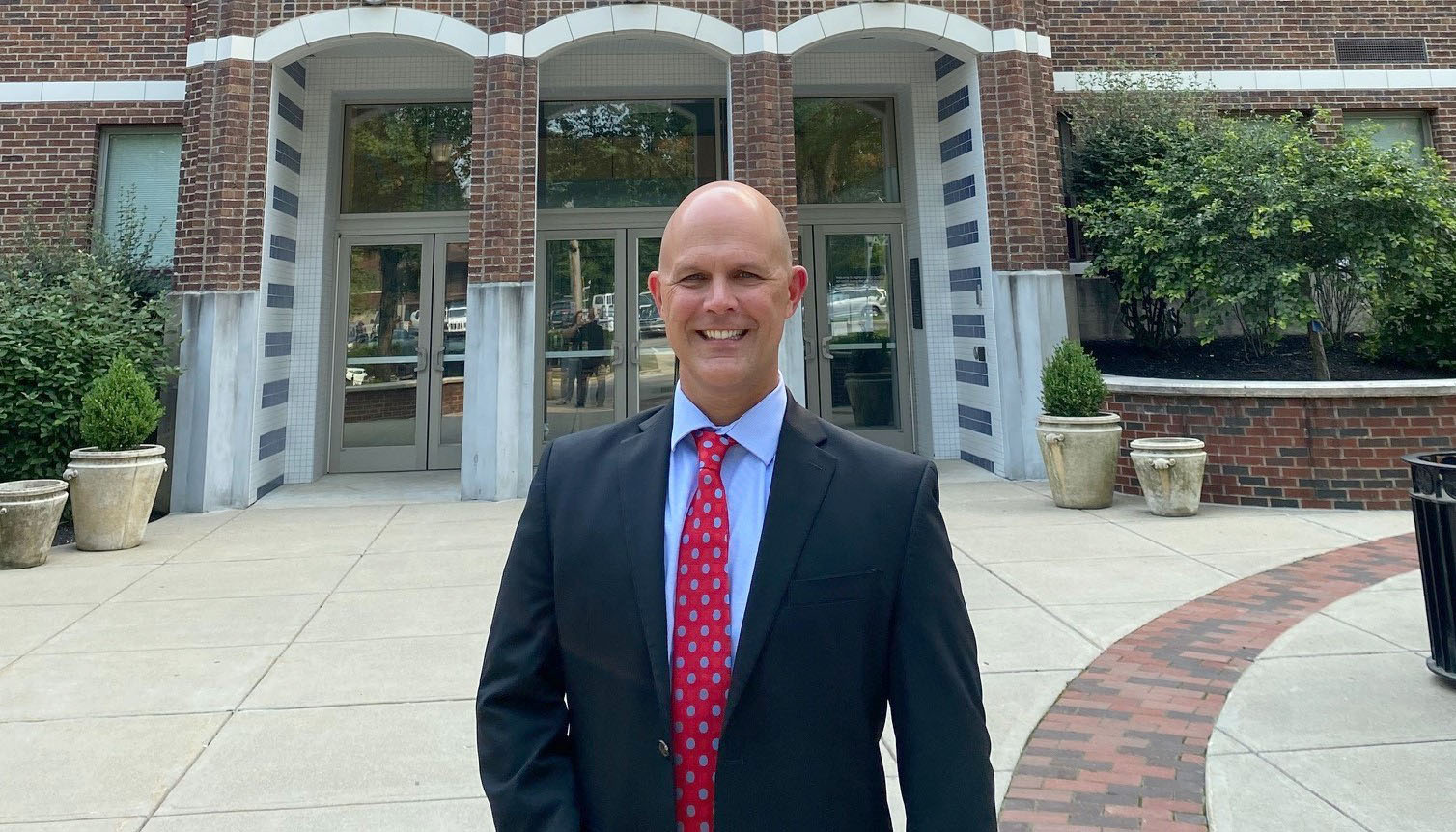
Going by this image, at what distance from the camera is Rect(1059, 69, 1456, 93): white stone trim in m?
11.8

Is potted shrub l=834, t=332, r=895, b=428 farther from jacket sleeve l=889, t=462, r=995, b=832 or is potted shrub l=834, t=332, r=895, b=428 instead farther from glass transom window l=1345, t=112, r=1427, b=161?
jacket sleeve l=889, t=462, r=995, b=832

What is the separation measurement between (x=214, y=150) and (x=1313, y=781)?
10769mm

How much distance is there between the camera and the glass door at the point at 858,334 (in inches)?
470

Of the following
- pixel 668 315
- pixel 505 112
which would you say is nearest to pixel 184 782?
pixel 668 315

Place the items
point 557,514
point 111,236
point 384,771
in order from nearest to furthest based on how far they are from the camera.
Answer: point 557,514 < point 384,771 < point 111,236

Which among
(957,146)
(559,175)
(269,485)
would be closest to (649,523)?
(269,485)

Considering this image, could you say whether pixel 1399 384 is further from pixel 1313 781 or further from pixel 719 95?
pixel 719 95

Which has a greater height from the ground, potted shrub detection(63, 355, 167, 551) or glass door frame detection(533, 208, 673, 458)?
glass door frame detection(533, 208, 673, 458)

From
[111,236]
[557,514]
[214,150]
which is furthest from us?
[111,236]

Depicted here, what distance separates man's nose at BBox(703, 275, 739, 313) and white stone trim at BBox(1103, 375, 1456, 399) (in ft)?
26.5

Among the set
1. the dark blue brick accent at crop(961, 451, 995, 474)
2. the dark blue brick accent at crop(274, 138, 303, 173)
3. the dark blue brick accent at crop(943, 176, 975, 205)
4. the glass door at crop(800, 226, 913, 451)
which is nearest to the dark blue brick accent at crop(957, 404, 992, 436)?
the dark blue brick accent at crop(961, 451, 995, 474)

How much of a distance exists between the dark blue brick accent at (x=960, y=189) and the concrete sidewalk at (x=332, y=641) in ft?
13.1

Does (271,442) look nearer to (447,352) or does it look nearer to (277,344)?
(277,344)

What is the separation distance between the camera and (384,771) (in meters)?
3.51
